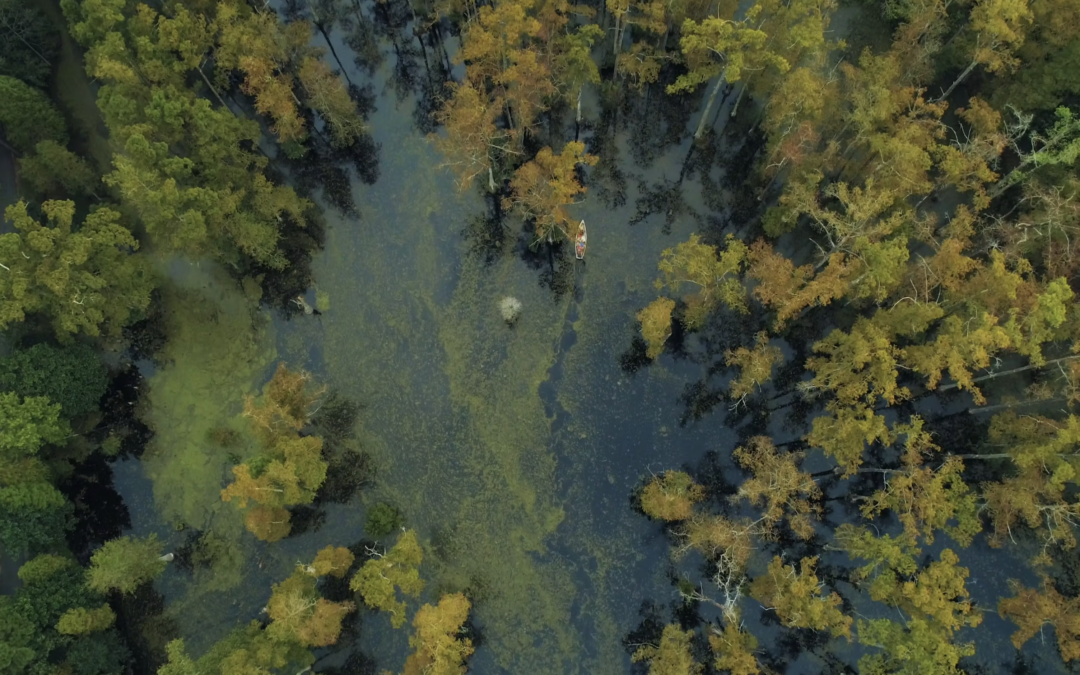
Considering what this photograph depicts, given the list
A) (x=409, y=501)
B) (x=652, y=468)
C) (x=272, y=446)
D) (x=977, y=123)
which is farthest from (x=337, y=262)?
(x=977, y=123)

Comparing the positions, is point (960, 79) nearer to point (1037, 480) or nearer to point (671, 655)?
point (1037, 480)

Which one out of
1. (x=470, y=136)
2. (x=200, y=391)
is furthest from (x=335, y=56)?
(x=200, y=391)

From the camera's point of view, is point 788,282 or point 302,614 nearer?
point 302,614

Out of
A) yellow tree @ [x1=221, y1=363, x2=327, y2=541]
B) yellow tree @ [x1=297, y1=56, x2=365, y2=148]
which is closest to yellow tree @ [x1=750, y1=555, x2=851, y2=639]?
yellow tree @ [x1=221, y1=363, x2=327, y2=541]

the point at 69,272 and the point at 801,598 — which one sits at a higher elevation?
the point at 69,272

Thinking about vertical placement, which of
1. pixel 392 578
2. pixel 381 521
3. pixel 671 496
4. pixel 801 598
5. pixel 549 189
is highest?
pixel 549 189

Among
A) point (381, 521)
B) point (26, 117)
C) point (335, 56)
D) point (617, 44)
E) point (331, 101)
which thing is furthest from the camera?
point (335, 56)

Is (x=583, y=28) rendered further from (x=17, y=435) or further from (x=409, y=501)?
(x=17, y=435)

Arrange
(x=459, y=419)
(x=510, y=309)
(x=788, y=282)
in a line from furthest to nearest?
1. (x=510, y=309)
2. (x=459, y=419)
3. (x=788, y=282)
